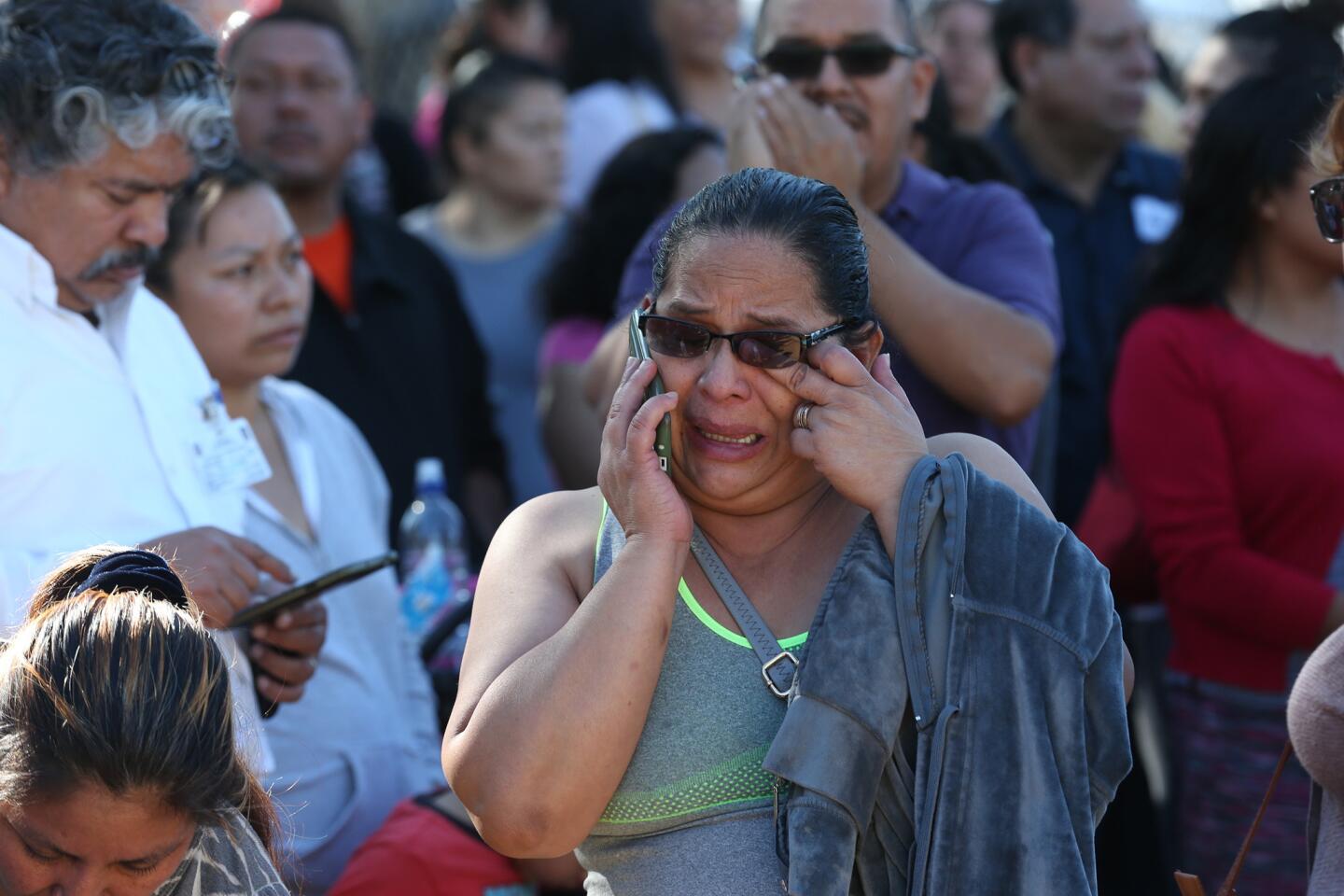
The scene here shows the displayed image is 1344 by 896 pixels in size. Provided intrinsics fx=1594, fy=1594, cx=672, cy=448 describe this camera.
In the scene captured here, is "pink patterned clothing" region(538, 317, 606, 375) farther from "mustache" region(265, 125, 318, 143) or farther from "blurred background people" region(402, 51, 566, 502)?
"mustache" region(265, 125, 318, 143)

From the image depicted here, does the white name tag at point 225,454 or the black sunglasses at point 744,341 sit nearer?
the black sunglasses at point 744,341

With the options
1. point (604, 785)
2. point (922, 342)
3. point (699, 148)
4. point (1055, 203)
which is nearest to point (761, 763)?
point (604, 785)

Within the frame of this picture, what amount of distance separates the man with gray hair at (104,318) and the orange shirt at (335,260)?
1651 mm

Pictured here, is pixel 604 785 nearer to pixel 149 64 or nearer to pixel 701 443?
pixel 701 443

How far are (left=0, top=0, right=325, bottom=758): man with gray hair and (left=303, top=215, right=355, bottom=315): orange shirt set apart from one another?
65.0 inches

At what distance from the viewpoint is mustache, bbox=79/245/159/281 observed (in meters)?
3.05

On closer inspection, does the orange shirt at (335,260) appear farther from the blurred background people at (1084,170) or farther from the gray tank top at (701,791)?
the gray tank top at (701,791)

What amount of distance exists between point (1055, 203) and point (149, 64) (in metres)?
3.13

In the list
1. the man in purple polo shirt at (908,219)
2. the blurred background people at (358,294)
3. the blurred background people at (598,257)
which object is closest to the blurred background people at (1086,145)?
the blurred background people at (598,257)

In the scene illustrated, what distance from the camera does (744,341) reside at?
2.38 meters

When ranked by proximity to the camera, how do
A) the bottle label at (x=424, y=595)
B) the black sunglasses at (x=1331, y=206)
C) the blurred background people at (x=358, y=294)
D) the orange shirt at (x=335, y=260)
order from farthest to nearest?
the orange shirt at (x=335, y=260) → the blurred background people at (x=358, y=294) → the bottle label at (x=424, y=595) → the black sunglasses at (x=1331, y=206)

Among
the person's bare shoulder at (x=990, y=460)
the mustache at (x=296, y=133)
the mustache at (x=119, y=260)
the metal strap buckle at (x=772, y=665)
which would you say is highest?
the mustache at (x=296, y=133)

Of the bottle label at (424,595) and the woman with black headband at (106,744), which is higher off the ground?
the woman with black headband at (106,744)

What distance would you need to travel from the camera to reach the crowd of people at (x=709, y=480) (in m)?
2.17
